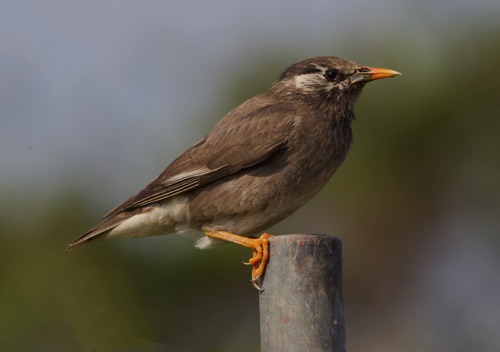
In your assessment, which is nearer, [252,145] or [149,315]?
[252,145]

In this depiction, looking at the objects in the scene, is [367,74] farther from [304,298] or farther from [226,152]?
[304,298]

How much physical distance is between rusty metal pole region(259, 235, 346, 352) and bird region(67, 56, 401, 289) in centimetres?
146

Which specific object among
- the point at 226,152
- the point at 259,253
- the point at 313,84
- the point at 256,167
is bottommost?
the point at 259,253

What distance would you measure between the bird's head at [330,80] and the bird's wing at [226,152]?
13.0 inches

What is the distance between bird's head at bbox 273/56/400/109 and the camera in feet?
32.4

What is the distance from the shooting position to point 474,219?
1995cm

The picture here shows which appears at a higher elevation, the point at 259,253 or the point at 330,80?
the point at 330,80

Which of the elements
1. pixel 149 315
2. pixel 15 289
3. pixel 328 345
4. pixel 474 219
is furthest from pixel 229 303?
pixel 328 345

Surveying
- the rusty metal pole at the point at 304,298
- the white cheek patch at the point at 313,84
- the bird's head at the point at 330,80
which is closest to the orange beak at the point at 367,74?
the bird's head at the point at 330,80

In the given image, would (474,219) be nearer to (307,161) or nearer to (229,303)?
(229,303)

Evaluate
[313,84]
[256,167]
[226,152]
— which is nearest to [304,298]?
[256,167]

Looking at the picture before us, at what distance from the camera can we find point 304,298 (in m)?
7.23

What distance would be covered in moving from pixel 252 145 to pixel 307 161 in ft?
1.48

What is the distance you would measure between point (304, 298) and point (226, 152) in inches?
98.5
